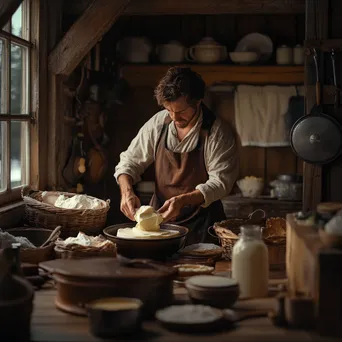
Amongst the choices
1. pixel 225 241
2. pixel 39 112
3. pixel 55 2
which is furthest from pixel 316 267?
pixel 55 2

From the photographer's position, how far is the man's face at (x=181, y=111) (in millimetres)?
4145

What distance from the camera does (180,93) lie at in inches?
162

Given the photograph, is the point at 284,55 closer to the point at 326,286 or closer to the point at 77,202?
the point at 77,202

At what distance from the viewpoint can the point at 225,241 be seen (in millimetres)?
3234

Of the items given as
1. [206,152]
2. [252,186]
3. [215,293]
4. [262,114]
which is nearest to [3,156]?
[206,152]

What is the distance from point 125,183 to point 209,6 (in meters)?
1.55

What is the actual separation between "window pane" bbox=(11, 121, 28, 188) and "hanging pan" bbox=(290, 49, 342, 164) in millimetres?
Answer: 1762

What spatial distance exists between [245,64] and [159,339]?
4.19 meters

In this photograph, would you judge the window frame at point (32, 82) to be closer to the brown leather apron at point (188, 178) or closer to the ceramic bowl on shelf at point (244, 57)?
the brown leather apron at point (188, 178)

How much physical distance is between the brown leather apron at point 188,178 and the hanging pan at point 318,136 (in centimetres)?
76

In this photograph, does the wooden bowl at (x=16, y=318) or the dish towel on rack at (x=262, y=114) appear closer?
the wooden bowl at (x=16, y=318)

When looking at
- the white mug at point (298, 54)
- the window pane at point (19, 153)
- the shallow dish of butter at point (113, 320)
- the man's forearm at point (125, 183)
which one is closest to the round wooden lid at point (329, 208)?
the shallow dish of butter at point (113, 320)

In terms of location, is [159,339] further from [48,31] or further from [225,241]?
[48,31]

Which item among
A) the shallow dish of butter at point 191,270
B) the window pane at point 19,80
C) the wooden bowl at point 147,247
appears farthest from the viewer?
the window pane at point 19,80
